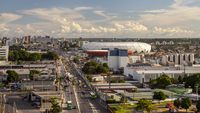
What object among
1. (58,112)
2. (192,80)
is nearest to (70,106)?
(58,112)

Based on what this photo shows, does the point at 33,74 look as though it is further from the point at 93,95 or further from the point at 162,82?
the point at 162,82

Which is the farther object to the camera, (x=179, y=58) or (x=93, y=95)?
(x=179, y=58)

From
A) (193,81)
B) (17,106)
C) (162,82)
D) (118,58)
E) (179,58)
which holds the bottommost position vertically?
(17,106)

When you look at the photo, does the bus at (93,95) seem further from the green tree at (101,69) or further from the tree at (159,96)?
the green tree at (101,69)

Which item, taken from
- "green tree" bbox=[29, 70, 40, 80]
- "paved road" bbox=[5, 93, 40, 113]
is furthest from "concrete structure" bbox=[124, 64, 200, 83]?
"paved road" bbox=[5, 93, 40, 113]

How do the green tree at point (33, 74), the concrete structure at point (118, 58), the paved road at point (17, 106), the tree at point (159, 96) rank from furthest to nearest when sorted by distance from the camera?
1. the concrete structure at point (118, 58)
2. the green tree at point (33, 74)
3. the tree at point (159, 96)
4. the paved road at point (17, 106)

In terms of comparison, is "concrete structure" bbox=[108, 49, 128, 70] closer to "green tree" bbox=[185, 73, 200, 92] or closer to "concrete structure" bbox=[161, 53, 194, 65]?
"concrete structure" bbox=[161, 53, 194, 65]

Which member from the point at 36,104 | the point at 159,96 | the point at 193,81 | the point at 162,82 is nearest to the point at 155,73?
the point at 162,82

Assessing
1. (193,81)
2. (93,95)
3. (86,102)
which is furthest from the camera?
(193,81)

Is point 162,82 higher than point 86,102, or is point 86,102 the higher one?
point 162,82

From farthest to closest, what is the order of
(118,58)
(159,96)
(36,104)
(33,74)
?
(118,58) < (33,74) < (159,96) < (36,104)

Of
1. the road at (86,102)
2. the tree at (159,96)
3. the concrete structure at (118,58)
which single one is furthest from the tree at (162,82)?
the concrete structure at (118,58)

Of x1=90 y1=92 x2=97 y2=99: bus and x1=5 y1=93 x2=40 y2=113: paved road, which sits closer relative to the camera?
x1=5 y1=93 x2=40 y2=113: paved road

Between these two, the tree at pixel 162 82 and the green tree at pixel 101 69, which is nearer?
the tree at pixel 162 82
